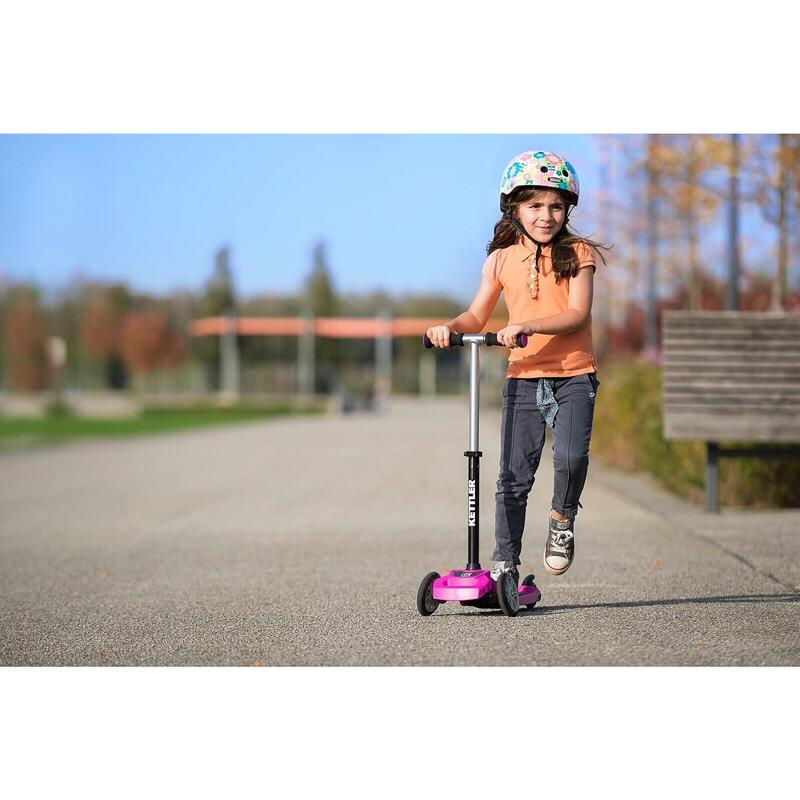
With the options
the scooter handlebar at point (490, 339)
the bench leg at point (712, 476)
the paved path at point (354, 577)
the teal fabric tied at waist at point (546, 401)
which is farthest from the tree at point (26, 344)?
the scooter handlebar at point (490, 339)

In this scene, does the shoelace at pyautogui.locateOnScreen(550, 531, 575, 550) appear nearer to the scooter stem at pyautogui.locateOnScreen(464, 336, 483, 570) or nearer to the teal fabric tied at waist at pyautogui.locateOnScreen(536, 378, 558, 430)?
the scooter stem at pyautogui.locateOnScreen(464, 336, 483, 570)

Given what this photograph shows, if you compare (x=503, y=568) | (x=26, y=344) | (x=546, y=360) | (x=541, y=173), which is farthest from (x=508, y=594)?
(x=26, y=344)

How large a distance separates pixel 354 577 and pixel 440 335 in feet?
7.51

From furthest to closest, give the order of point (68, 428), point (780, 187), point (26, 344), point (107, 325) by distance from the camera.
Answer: point (107, 325) → point (26, 344) → point (68, 428) → point (780, 187)

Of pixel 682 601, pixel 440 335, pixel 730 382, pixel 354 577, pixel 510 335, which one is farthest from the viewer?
pixel 730 382

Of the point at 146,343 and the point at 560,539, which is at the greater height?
the point at 560,539

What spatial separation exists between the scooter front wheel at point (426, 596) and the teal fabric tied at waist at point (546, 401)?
2.61 feet

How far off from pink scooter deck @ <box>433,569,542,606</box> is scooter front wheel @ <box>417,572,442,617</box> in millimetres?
32

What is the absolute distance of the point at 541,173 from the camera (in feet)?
19.3

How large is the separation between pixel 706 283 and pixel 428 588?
17566 mm

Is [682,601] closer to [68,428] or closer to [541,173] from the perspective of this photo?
[541,173]

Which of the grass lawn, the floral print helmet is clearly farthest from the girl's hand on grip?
the grass lawn

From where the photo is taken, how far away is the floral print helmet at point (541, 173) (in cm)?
587

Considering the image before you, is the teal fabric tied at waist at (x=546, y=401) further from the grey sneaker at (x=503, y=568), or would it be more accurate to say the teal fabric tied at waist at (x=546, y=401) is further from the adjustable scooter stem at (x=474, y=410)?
the grey sneaker at (x=503, y=568)
